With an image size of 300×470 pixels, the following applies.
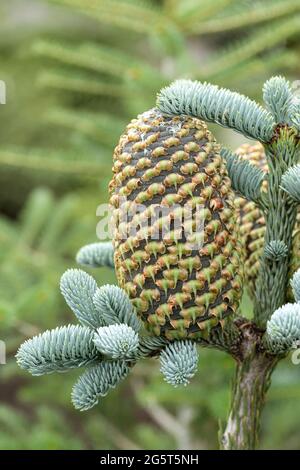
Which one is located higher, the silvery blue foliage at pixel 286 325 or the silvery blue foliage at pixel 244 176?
the silvery blue foliage at pixel 244 176

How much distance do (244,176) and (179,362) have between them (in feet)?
0.85

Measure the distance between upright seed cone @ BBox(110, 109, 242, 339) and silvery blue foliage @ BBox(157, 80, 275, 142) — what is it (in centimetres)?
3

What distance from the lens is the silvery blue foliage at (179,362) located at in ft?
2.42

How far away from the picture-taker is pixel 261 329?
86 cm

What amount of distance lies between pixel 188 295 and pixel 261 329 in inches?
4.9

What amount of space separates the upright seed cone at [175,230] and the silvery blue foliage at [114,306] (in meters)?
0.03

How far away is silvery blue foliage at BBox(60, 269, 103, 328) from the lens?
0.79m

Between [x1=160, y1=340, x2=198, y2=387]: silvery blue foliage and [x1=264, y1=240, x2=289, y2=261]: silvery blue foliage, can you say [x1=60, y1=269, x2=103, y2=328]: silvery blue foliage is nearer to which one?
[x1=160, y1=340, x2=198, y2=387]: silvery blue foliage

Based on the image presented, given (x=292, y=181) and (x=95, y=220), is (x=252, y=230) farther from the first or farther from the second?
(x=95, y=220)

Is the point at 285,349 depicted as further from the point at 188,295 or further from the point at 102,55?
the point at 102,55

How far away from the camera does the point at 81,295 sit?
792mm

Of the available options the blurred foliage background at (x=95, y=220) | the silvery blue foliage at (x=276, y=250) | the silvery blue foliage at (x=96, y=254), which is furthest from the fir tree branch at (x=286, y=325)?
the blurred foliage background at (x=95, y=220)

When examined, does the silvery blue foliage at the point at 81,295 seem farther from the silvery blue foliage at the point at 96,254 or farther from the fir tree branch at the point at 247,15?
the fir tree branch at the point at 247,15

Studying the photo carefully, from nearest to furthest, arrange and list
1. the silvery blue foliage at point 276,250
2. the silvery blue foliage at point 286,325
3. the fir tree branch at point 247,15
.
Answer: the silvery blue foliage at point 286,325 → the silvery blue foliage at point 276,250 → the fir tree branch at point 247,15
